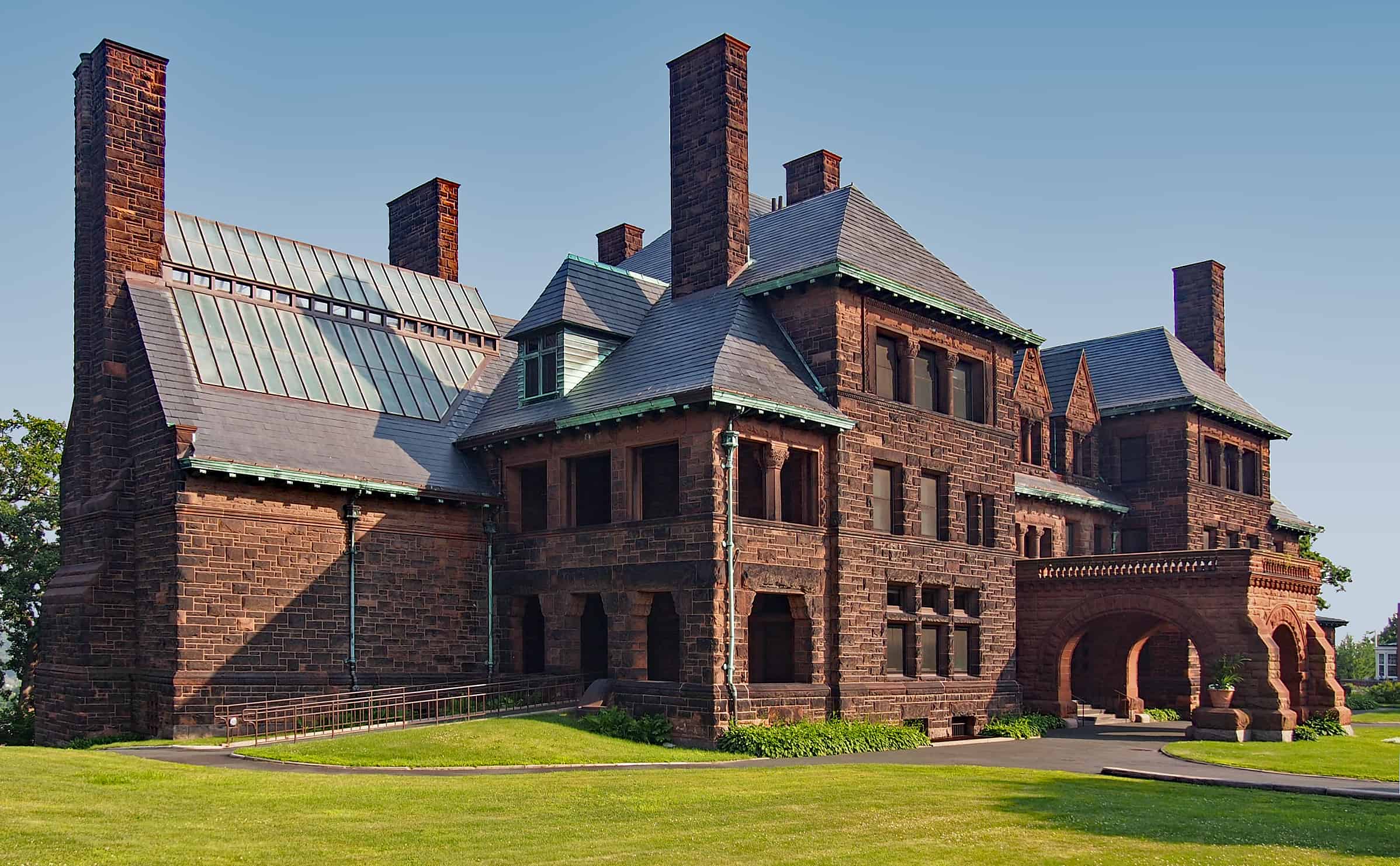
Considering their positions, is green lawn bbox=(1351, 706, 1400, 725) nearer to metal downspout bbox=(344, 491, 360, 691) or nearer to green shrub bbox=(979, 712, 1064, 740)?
green shrub bbox=(979, 712, 1064, 740)

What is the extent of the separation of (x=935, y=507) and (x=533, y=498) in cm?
1055

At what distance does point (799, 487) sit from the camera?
99.2 feet

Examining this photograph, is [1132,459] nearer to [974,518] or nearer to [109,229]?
[974,518]

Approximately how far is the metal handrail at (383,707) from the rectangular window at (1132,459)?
1050 inches

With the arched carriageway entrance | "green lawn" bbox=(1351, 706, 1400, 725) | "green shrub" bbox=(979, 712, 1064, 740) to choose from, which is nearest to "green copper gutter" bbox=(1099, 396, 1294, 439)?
the arched carriageway entrance

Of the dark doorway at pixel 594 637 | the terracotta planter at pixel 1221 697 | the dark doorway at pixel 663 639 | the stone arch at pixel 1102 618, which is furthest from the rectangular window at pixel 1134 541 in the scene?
the dark doorway at pixel 594 637

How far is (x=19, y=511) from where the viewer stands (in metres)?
42.1

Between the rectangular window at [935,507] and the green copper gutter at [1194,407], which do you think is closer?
the rectangular window at [935,507]

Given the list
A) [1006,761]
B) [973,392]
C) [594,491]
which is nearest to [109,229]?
[594,491]

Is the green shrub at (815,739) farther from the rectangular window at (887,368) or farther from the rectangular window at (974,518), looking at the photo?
the rectangular window at (887,368)

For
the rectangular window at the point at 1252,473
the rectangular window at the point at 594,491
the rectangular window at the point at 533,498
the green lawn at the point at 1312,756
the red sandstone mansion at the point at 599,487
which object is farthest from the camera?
the rectangular window at the point at 1252,473

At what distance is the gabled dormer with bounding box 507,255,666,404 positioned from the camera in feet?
105

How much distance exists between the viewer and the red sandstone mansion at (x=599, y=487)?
91.8ft

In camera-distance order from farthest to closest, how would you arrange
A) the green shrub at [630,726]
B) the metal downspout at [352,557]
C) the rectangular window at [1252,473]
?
the rectangular window at [1252,473], the metal downspout at [352,557], the green shrub at [630,726]
